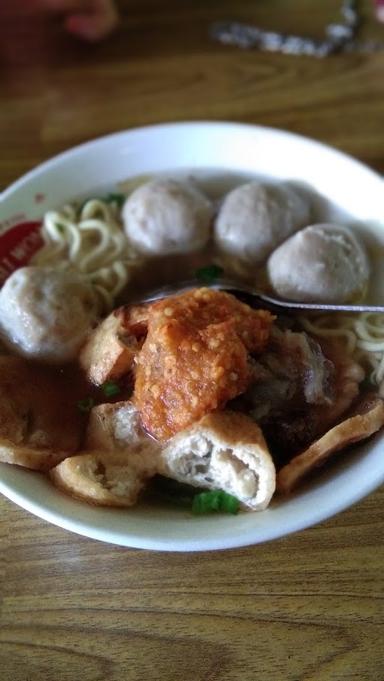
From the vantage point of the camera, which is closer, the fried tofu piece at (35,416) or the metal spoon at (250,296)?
the fried tofu piece at (35,416)

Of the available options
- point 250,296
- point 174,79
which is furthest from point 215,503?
point 174,79

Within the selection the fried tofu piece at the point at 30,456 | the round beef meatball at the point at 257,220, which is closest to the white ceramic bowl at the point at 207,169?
the fried tofu piece at the point at 30,456

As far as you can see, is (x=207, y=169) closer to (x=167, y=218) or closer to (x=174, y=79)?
(x=167, y=218)

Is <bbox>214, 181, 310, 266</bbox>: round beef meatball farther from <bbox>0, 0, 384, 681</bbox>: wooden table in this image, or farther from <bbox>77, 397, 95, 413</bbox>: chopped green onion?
<bbox>0, 0, 384, 681</bbox>: wooden table

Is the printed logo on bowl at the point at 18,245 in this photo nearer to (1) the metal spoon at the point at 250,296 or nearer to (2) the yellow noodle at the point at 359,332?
(1) the metal spoon at the point at 250,296

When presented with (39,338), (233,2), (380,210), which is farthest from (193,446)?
(233,2)

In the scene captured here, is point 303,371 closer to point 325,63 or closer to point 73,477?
point 73,477
